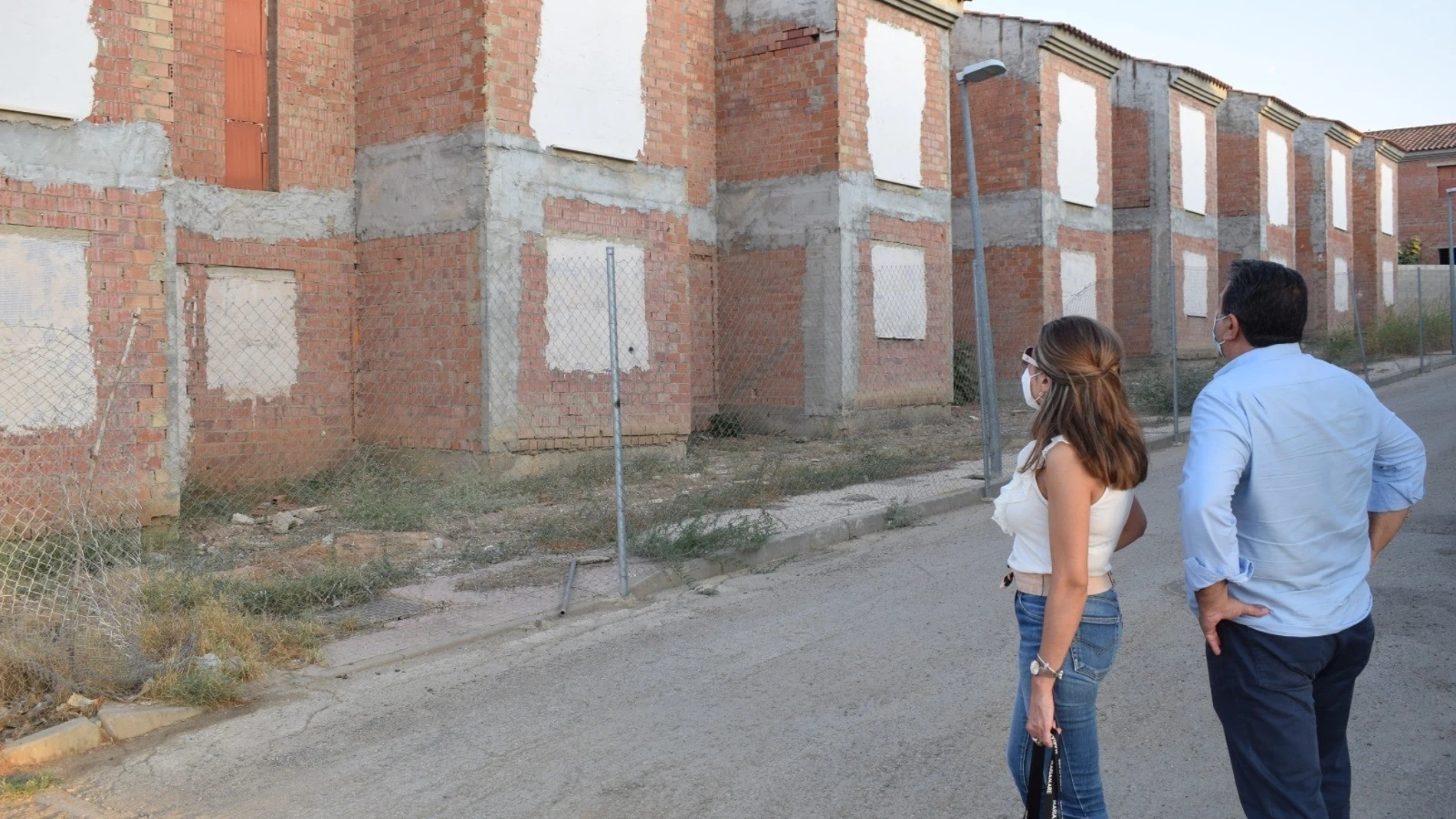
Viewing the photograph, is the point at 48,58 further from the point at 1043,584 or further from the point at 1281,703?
the point at 1281,703

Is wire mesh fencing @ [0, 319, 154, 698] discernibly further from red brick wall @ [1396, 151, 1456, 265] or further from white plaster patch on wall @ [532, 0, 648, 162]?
red brick wall @ [1396, 151, 1456, 265]

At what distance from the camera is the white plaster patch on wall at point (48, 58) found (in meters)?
8.75

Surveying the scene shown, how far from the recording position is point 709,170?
56.5 ft

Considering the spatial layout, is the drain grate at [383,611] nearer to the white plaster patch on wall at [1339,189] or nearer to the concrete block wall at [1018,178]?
the concrete block wall at [1018,178]

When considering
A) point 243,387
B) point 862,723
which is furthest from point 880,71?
point 862,723

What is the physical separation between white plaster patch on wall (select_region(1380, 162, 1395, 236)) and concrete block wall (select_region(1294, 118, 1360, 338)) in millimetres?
4962

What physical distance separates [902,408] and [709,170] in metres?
4.66

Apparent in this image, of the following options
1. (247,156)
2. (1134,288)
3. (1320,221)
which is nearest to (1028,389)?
(247,156)

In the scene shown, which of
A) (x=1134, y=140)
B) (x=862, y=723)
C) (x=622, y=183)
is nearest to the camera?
(x=862, y=723)

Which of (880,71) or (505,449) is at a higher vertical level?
(880,71)

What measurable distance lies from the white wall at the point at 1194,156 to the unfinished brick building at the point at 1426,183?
69.4 ft

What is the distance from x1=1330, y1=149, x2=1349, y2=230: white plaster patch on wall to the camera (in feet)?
115

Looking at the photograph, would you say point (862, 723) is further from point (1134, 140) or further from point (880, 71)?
point (1134, 140)

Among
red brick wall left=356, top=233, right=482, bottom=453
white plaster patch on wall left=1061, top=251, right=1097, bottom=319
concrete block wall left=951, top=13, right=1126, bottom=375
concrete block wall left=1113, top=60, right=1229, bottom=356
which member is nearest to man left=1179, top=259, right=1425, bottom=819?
red brick wall left=356, top=233, right=482, bottom=453
